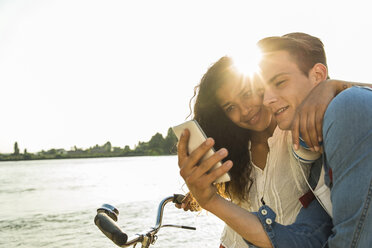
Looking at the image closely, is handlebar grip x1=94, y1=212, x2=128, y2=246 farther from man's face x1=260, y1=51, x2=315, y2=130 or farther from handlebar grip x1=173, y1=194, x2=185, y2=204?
man's face x1=260, y1=51, x2=315, y2=130

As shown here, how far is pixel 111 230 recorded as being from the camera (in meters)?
1.71

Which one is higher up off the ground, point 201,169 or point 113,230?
point 201,169

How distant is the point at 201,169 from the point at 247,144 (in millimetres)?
1477

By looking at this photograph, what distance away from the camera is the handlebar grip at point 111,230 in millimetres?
1689

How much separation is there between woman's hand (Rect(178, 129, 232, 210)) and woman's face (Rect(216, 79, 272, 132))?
4.18 feet

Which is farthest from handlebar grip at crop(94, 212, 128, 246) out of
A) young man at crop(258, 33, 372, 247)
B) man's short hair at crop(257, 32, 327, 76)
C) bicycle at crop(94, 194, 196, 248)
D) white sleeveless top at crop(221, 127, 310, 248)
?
man's short hair at crop(257, 32, 327, 76)

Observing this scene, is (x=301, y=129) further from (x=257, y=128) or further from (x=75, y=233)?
(x=75, y=233)

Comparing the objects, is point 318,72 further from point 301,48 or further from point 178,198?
point 178,198

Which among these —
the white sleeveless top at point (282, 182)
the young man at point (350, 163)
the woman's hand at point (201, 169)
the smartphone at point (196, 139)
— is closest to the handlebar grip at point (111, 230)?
the woman's hand at point (201, 169)

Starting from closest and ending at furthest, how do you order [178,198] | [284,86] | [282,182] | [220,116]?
[284,86], [282,182], [178,198], [220,116]

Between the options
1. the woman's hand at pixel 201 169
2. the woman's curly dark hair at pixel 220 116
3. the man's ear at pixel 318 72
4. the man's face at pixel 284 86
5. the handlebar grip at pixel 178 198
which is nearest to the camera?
the woman's hand at pixel 201 169

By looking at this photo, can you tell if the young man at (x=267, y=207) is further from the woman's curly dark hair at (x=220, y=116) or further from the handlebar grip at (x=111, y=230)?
the woman's curly dark hair at (x=220, y=116)

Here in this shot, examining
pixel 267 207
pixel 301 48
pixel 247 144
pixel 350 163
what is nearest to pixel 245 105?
pixel 247 144

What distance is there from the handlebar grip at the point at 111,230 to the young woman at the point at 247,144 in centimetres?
78
